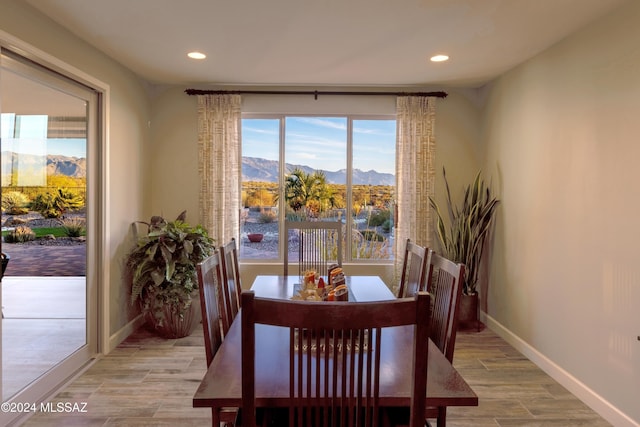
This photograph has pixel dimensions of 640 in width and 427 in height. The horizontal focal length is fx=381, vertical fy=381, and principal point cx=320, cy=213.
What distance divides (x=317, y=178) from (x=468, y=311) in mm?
2087

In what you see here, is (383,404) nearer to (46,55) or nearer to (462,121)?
(46,55)

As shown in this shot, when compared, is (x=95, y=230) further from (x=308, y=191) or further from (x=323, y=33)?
(x=323, y=33)

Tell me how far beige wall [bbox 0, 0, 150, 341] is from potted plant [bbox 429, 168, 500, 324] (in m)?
3.07

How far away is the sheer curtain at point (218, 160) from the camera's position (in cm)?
407

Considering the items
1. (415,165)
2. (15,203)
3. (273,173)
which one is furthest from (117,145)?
(415,165)

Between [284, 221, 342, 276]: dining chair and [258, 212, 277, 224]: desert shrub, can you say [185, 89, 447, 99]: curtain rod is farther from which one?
[284, 221, 342, 276]: dining chair

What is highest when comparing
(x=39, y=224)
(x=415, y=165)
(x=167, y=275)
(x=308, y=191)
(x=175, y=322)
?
(x=415, y=165)

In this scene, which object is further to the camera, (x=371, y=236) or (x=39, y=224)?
(x=371, y=236)

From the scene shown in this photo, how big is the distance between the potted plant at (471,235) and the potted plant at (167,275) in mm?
2464

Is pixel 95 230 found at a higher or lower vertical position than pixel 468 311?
higher

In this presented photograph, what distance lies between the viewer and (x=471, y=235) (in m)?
3.77

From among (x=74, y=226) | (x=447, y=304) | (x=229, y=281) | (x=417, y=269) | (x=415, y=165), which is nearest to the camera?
(x=447, y=304)

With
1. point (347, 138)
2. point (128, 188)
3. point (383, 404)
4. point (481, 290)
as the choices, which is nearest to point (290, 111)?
point (347, 138)

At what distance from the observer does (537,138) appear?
124 inches
